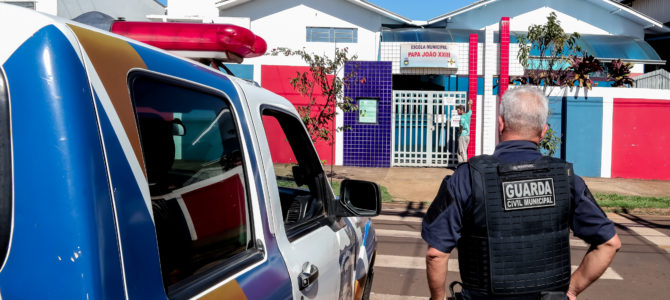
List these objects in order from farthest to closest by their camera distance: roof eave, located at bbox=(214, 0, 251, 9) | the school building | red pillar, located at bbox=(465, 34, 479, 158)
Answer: roof eave, located at bbox=(214, 0, 251, 9)
the school building
red pillar, located at bbox=(465, 34, 479, 158)

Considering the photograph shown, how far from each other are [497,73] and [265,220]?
13.3 metres

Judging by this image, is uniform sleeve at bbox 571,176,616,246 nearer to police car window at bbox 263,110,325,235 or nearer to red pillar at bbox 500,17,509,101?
police car window at bbox 263,110,325,235

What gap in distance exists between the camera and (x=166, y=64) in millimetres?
1478

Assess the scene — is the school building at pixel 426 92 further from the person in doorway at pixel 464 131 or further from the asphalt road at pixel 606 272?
the asphalt road at pixel 606 272

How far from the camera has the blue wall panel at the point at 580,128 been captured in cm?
1403

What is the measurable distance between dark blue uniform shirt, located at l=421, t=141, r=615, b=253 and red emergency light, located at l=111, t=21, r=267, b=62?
1.05 metres

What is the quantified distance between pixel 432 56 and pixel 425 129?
6.77 feet

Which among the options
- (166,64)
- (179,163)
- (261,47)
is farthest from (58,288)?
(261,47)

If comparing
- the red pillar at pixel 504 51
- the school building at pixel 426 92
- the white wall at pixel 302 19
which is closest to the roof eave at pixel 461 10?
→ the school building at pixel 426 92

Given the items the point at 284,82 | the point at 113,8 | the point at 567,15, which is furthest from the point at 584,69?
the point at 113,8

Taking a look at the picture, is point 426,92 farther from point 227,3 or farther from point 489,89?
point 227,3

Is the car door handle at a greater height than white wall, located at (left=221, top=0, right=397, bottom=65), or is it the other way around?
white wall, located at (left=221, top=0, right=397, bottom=65)

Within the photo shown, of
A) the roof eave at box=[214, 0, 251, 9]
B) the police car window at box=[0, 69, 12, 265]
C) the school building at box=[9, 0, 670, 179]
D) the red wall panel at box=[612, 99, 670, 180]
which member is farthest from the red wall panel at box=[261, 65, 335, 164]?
the police car window at box=[0, 69, 12, 265]

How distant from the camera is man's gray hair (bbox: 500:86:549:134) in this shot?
7.79ft
